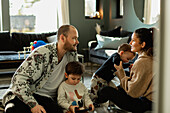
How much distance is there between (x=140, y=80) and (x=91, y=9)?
4900 millimetres

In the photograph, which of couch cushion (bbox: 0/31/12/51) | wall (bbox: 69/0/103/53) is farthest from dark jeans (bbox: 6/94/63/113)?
wall (bbox: 69/0/103/53)

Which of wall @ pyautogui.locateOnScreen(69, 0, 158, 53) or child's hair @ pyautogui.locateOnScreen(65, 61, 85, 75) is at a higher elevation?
wall @ pyautogui.locateOnScreen(69, 0, 158, 53)

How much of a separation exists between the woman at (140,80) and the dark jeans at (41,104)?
529mm

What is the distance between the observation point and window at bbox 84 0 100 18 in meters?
6.19

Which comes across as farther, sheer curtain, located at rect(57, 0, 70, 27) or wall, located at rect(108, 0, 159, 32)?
sheer curtain, located at rect(57, 0, 70, 27)

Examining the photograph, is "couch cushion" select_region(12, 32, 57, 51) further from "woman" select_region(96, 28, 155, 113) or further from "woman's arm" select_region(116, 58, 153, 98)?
"woman's arm" select_region(116, 58, 153, 98)

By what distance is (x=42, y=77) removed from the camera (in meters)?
1.84

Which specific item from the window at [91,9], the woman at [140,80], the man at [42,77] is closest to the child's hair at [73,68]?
the man at [42,77]

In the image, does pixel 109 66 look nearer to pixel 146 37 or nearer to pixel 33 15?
pixel 146 37

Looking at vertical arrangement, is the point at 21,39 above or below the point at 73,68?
above

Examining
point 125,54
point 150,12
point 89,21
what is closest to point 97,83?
point 125,54

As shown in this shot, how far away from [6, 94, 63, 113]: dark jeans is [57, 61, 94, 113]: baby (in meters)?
0.08

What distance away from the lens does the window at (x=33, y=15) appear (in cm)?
552

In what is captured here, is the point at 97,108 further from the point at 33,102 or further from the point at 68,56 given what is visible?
the point at 33,102
